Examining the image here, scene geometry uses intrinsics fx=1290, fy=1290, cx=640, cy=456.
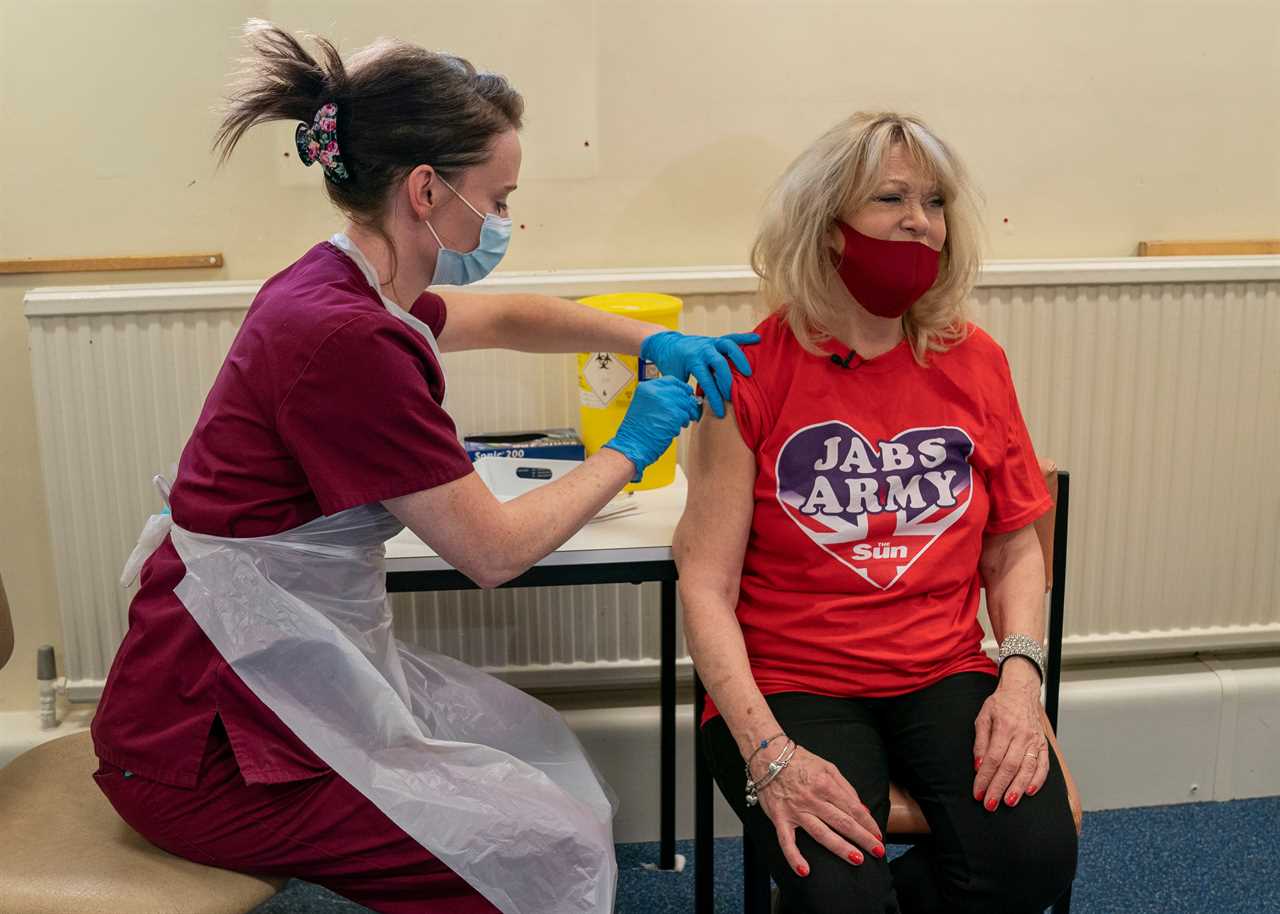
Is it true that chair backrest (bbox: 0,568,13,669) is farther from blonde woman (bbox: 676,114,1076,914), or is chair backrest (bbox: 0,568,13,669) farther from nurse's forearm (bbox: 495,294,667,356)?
blonde woman (bbox: 676,114,1076,914)

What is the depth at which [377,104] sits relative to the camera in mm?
1502

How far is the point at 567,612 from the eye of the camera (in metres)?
2.39

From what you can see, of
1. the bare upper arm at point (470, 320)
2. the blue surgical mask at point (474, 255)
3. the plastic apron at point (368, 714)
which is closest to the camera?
the plastic apron at point (368, 714)

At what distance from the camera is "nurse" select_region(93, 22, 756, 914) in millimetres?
1425

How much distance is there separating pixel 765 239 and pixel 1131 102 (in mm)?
1014

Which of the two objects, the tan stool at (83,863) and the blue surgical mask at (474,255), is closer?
the tan stool at (83,863)

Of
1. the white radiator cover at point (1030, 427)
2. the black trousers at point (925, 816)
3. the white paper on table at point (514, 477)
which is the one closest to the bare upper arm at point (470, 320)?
the white paper on table at point (514, 477)

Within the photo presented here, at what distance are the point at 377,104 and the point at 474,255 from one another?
8.8 inches

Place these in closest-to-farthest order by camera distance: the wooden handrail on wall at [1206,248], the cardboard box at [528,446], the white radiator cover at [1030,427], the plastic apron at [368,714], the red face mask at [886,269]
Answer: the plastic apron at [368,714], the red face mask at [886,269], the cardboard box at [528,446], the white radiator cover at [1030,427], the wooden handrail on wall at [1206,248]

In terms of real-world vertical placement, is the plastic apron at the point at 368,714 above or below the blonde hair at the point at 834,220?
below

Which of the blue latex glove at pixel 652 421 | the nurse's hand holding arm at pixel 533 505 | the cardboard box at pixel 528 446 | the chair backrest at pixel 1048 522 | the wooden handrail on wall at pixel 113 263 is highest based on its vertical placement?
the wooden handrail on wall at pixel 113 263

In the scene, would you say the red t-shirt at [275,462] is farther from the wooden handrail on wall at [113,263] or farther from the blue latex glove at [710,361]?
the wooden handrail on wall at [113,263]

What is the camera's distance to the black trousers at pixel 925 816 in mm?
1560

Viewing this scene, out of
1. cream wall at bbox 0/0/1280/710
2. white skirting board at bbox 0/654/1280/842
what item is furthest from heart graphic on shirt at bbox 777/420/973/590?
white skirting board at bbox 0/654/1280/842
